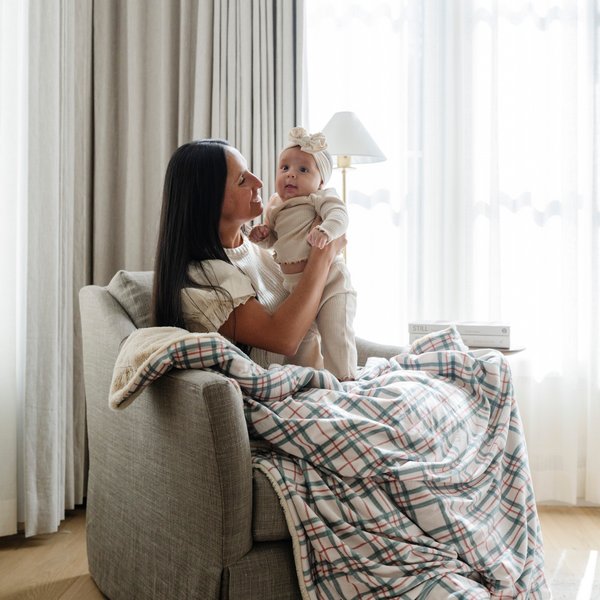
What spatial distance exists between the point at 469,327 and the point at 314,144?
2.60 ft

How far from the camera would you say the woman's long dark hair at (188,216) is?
4.52 feet

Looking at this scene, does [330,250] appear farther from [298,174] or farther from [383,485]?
[383,485]

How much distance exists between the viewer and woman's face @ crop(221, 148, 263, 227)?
58.1 inches

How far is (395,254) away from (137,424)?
149 cm

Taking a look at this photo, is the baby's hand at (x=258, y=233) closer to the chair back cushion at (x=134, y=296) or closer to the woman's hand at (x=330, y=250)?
the woman's hand at (x=330, y=250)

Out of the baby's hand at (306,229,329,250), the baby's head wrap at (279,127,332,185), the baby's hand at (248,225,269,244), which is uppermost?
the baby's head wrap at (279,127,332,185)

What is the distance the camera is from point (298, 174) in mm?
1600

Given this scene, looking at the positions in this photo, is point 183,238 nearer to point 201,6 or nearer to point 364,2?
point 201,6

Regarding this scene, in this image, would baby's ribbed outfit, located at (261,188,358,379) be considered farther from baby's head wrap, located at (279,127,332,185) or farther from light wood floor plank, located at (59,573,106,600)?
light wood floor plank, located at (59,573,106,600)

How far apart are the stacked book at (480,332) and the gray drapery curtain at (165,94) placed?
86cm

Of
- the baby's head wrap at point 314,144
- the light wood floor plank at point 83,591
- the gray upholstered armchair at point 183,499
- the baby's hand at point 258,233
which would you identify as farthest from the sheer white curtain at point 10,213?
the baby's head wrap at point 314,144

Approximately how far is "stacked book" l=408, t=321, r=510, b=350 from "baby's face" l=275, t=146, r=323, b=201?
0.64 m

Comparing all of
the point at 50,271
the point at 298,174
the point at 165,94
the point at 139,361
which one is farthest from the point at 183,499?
the point at 165,94

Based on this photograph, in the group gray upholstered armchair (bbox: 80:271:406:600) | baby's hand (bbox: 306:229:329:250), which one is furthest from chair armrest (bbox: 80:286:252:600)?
baby's hand (bbox: 306:229:329:250)
